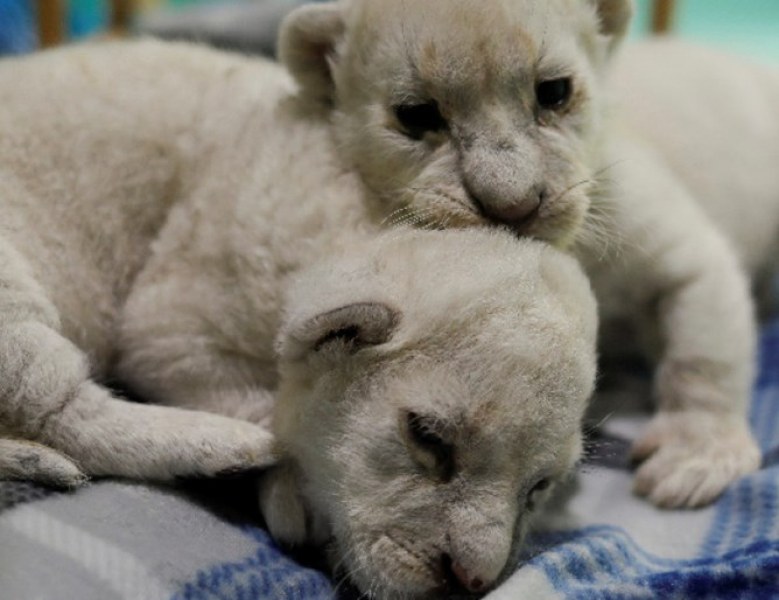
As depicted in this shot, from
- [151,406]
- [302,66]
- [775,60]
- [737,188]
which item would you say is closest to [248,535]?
[151,406]

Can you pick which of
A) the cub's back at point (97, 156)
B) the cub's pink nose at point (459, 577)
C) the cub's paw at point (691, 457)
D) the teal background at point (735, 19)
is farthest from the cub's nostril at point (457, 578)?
the teal background at point (735, 19)

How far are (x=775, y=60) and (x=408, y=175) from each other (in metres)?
4.24

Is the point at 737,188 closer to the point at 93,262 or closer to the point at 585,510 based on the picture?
the point at 585,510

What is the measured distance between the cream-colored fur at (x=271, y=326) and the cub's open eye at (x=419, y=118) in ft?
0.54

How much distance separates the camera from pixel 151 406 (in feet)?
5.72

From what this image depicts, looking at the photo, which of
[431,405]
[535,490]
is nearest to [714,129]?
[535,490]

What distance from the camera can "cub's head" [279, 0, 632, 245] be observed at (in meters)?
1.70

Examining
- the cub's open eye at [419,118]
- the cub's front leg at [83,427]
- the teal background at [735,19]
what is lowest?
the teal background at [735,19]

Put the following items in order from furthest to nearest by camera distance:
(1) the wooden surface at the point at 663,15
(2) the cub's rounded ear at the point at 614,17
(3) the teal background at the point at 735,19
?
1. (3) the teal background at the point at 735,19
2. (1) the wooden surface at the point at 663,15
3. (2) the cub's rounded ear at the point at 614,17

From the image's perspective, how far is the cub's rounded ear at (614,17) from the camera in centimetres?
214

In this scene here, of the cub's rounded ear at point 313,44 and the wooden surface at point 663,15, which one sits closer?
→ the cub's rounded ear at point 313,44

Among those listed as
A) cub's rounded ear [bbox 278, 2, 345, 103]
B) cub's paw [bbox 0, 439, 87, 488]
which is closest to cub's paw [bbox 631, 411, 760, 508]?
cub's rounded ear [bbox 278, 2, 345, 103]

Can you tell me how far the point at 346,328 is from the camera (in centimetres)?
153

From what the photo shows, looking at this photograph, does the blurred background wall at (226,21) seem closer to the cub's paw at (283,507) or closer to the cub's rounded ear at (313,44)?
Result: the cub's rounded ear at (313,44)
